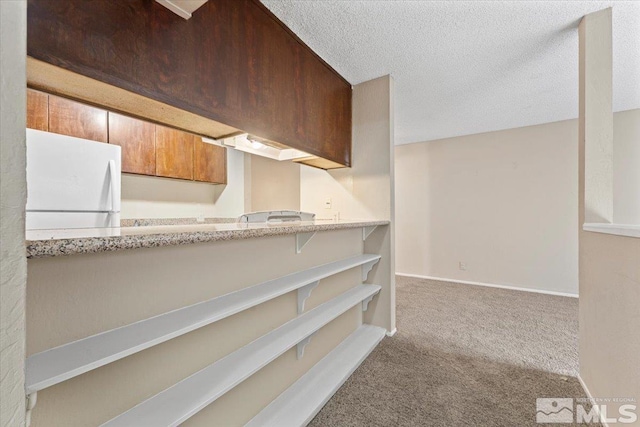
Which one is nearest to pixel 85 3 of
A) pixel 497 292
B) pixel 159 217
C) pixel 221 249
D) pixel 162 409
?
pixel 221 249

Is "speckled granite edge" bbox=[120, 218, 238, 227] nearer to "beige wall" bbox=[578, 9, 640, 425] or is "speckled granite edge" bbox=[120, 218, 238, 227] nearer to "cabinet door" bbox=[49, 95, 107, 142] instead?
"cabinet door" bbox=[49, 95, 107, 142]

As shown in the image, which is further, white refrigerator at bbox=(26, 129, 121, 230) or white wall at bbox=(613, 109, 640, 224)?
white wall at bbox=(613, 109, 640, 224)

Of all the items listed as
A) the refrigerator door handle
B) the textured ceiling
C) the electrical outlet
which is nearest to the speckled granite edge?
the electrical outlet

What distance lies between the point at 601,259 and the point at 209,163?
3556mm

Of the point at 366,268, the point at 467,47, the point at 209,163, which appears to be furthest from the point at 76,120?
the point at 467,47

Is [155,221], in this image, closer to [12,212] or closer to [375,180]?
[375,180]

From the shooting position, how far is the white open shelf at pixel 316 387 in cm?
135

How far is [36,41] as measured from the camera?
789mm

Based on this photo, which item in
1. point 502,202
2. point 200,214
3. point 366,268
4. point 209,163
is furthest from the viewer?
point 502,202

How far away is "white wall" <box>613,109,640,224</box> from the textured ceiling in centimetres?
21

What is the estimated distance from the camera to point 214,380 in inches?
40.8

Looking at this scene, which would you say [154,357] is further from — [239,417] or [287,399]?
[287,399]

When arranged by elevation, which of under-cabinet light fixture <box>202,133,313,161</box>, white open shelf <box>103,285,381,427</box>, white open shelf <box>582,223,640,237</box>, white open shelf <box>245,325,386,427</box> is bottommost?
white open shelf <box>245,325,386,427</box>

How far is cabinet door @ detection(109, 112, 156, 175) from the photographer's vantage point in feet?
7.86
